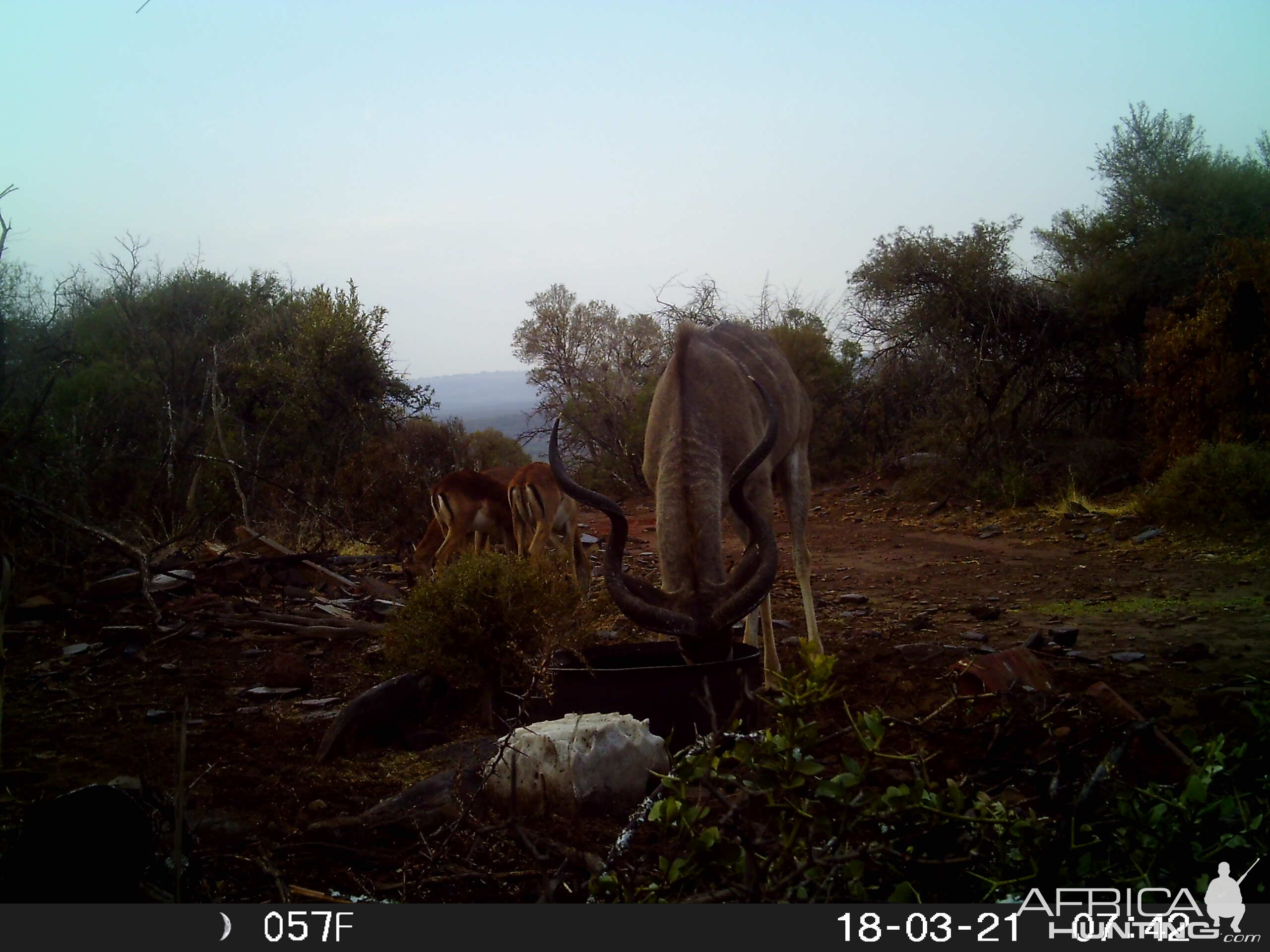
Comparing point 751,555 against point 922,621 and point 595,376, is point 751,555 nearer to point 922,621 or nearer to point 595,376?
point 922,621

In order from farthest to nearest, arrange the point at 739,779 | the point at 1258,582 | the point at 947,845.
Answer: the point at 1258,582 < the point at 739,779 < the point at 947,845

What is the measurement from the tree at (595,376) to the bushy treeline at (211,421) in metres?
1.89

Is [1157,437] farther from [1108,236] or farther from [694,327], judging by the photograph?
[694,327]

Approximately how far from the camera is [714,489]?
555 centimetres

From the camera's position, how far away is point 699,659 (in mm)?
4766

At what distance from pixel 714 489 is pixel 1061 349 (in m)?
12.6

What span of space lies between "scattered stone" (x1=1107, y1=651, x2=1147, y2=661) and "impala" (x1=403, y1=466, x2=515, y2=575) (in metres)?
6.74

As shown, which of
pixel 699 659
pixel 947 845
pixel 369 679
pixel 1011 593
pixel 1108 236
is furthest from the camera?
pixel 1108 236

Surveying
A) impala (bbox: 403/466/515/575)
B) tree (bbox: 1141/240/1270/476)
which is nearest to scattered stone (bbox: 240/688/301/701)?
impala (bbox: 403/466/515/575)

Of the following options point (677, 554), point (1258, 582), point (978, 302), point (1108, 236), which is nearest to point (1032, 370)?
point (978, 302)

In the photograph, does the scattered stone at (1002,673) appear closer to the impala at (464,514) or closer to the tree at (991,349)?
the impala at (464,514)

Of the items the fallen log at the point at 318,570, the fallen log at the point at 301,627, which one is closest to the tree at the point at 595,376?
the fallen log at the point at 318,570

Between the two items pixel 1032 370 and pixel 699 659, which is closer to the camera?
pixel 699 659

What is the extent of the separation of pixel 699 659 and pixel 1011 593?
15.0ft
